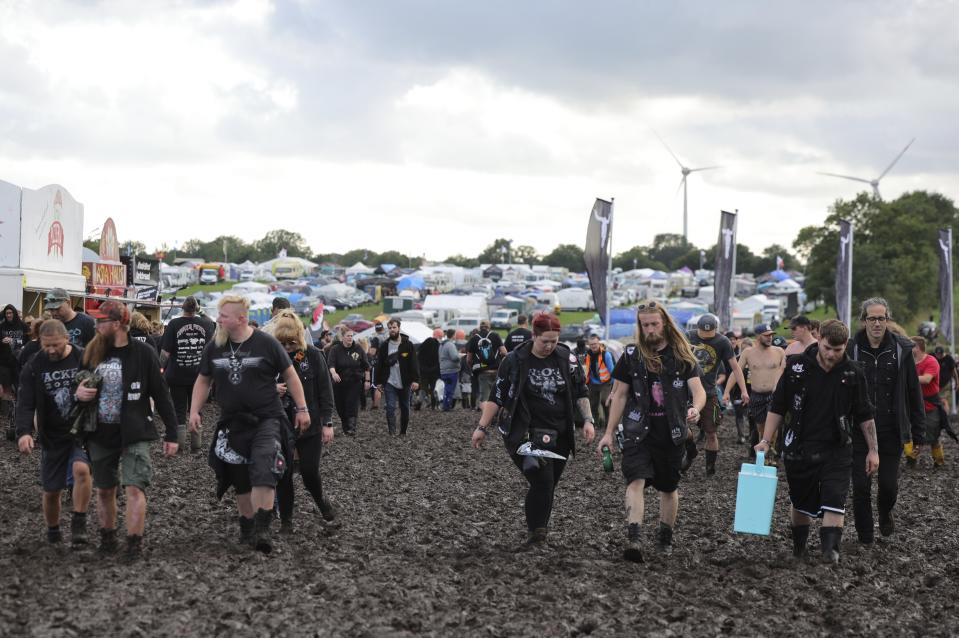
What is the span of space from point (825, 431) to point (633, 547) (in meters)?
1.54

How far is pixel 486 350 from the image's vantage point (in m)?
21.4

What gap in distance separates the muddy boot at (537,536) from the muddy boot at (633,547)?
2.31 feet

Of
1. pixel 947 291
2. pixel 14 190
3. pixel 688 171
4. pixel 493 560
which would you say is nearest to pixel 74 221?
pixel 14 190

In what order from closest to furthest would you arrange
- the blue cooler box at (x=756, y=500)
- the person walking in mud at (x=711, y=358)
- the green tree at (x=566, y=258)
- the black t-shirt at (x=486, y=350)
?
the blue cooler box at (x=756, y=500), the person walking in mud at (x=711, y=358), the black t-shirt at (x=486, y=350), the green tree at (x=566, y=258)

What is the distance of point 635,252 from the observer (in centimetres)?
19950

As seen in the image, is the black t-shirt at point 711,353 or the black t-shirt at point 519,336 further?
the black t-shirt at point 519,336

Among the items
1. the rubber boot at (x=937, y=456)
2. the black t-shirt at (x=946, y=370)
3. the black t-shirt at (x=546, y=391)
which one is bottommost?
the rubber boot at (x=937, y=456)

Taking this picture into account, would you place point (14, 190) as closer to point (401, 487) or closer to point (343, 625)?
point (401, 487)

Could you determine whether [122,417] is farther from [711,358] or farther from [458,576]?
[711,358]

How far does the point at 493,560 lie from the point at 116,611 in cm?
264

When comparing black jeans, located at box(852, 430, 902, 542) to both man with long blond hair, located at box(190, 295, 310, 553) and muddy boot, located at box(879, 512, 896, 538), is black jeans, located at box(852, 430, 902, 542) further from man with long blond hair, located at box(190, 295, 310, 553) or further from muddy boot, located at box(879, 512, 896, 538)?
man with long blond hair, located at box(190, 295, 310, 553)

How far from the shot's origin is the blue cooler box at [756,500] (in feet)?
24.7

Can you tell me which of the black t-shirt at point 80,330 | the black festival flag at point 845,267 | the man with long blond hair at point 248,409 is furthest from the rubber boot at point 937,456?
the black festival flag at point 845,267

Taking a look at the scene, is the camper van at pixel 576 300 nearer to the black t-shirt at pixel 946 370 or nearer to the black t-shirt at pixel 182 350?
the black t-shirt at pixel 946 370
